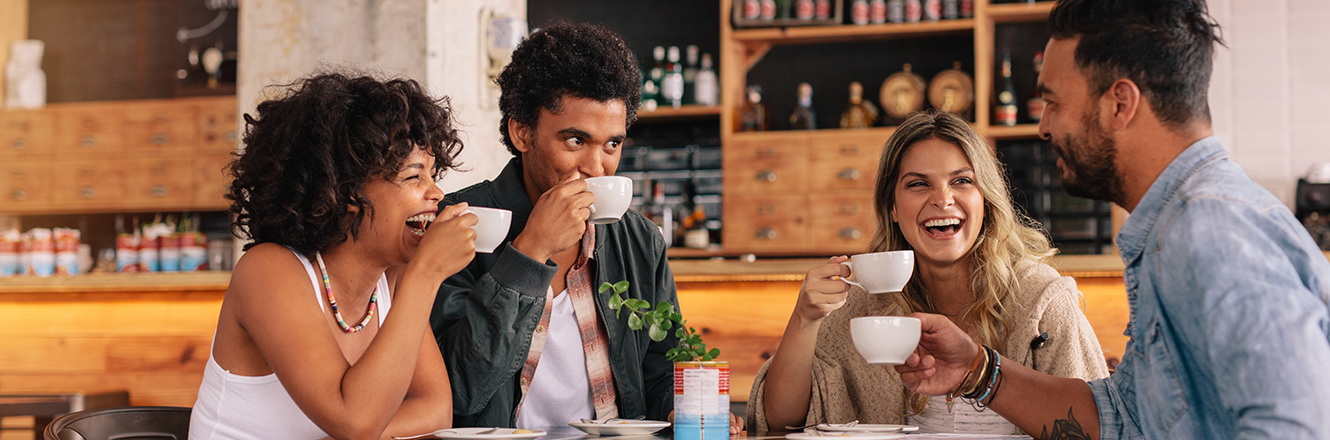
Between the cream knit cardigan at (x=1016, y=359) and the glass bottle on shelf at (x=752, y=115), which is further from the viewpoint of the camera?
the glass bottle on shelf at (x=752, y=115)

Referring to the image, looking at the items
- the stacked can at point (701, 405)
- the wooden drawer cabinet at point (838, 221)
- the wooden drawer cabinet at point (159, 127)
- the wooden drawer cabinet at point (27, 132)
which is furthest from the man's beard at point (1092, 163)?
the wooden drawer cabinet at point (27, 132)

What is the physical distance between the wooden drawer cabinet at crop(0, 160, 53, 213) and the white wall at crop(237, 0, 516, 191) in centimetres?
326

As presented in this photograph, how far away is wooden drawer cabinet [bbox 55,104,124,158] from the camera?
578 cm

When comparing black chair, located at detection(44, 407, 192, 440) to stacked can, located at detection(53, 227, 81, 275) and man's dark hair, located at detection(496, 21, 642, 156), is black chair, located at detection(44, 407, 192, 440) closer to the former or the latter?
man's dark hair, located at detection(496, 21, 642, 156)

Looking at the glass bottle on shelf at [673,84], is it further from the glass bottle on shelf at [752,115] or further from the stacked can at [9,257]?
the stacked can at [9,257]

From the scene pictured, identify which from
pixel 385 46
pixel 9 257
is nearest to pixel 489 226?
pixel 385 46

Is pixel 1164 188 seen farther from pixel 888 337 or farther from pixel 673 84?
pixel 673 84

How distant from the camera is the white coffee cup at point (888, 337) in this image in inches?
50.6

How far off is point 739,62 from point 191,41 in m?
3.37

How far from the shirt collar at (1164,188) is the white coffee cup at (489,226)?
31.9 inches

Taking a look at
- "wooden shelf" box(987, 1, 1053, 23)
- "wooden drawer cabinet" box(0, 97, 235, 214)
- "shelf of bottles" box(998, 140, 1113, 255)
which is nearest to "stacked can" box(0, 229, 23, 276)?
"wooden drawer cabinet" box(0, 97, 235, 214)

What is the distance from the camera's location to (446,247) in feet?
4.52

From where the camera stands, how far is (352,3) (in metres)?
3.23

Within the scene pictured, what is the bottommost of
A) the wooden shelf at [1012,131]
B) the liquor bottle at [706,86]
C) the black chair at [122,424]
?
the black chair at [122,424]
